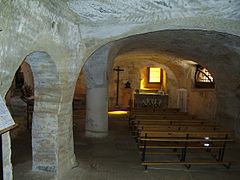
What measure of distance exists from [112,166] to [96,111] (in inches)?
115

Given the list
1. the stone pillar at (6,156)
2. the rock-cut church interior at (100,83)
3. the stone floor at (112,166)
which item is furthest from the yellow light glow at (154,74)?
the stone pillar at (6,156)

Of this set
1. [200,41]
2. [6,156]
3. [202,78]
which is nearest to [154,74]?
[202,78]

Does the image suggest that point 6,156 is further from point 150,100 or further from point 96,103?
point 150,100

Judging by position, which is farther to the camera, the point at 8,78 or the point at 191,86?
the point at 191,86

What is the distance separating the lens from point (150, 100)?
45.0 feet

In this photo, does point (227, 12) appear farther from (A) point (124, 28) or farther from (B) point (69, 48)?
(B) point (69, 48)

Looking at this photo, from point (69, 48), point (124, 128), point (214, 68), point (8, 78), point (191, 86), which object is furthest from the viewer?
point (191, 86)

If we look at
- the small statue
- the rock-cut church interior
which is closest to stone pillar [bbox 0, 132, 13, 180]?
the rock-cut church interior

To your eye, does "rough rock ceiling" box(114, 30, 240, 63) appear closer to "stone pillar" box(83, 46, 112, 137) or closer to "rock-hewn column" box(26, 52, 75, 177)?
"stone pillar" box(83, 46, 112, 137)

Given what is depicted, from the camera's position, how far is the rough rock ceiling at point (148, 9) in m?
3.99

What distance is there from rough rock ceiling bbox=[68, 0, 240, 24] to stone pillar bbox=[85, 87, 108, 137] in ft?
13.3

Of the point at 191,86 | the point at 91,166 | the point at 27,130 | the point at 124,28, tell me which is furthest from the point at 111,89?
the point at 124,28

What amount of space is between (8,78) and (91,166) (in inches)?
131

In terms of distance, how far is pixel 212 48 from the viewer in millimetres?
7180
